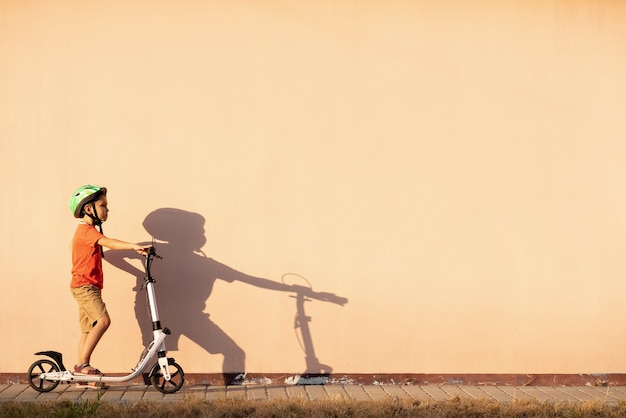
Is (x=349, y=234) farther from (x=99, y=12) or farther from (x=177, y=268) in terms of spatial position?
(x=99, y=12)

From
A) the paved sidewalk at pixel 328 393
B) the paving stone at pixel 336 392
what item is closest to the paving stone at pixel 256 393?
the paved sidewalk at pixel 328 393

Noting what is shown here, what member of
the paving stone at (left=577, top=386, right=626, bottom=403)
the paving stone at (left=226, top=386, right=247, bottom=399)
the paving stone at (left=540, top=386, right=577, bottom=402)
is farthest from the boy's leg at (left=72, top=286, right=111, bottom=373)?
the paving stone at (left=577, top=386, right=626, bottom=403)

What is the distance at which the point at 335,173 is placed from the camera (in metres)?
9.12

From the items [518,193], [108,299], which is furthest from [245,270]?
[518,193]

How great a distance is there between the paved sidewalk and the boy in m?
0.31

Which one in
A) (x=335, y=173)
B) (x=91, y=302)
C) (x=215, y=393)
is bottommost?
(x=215, y=393)

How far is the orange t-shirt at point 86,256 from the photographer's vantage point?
337 inches

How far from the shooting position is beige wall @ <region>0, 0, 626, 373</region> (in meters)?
9.00

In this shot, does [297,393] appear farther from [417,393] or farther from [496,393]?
[496,393]

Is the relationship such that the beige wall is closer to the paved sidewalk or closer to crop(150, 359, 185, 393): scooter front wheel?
the paved sidewalk

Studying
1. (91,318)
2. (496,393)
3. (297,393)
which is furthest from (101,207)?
(496,393)

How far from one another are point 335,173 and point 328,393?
1.90 meters

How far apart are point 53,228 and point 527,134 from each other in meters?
4.19

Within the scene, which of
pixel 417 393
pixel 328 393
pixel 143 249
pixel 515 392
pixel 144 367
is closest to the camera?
pixel 143 249
